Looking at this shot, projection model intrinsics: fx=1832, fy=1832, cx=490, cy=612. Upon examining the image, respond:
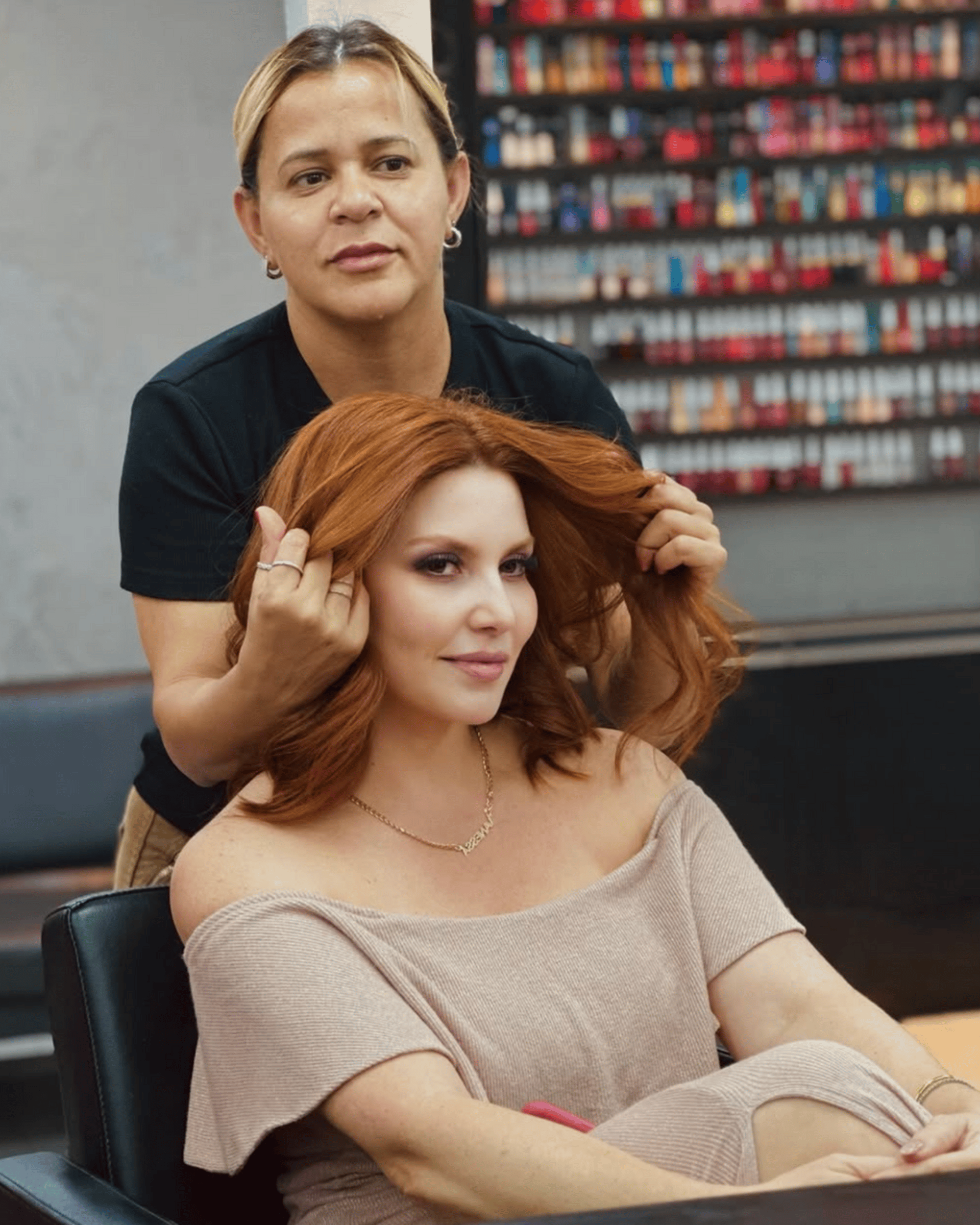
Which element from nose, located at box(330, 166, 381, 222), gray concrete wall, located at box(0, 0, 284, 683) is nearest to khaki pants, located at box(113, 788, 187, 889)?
nose, located at box(330, 166, 381, 222)

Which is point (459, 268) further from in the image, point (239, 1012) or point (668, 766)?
point (239, 1012)

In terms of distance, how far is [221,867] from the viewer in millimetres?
1598

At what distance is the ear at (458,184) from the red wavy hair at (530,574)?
231mm

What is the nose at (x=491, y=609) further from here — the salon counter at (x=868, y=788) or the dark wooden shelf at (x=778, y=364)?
the dark wooden shelf at (x=778, y=364)

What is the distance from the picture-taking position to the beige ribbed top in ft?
5.00

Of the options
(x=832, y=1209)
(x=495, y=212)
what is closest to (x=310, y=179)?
(x=832, y=1209)

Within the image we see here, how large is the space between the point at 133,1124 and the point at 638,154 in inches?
194

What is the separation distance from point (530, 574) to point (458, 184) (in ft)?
1.44

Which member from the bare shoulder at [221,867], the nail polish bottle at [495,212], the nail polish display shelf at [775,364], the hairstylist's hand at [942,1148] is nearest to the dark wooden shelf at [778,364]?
the nail polish display shelf at [775,364]

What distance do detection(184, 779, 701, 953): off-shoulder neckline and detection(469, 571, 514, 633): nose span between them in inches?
10.4

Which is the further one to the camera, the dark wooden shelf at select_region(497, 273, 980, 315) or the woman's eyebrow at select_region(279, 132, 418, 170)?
the dark wooden shelf at select_region(497, 273, 980, 315)

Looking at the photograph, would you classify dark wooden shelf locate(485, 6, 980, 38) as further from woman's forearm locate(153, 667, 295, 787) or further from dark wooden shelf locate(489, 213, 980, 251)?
woman's forearm locate(153, 667, 295, 787)

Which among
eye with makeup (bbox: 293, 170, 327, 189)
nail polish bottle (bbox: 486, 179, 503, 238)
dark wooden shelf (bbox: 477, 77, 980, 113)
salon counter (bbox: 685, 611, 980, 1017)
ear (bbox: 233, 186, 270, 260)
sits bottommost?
salon counter (bbox: 685, 611, 980, 1017)

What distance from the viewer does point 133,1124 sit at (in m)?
1.77
